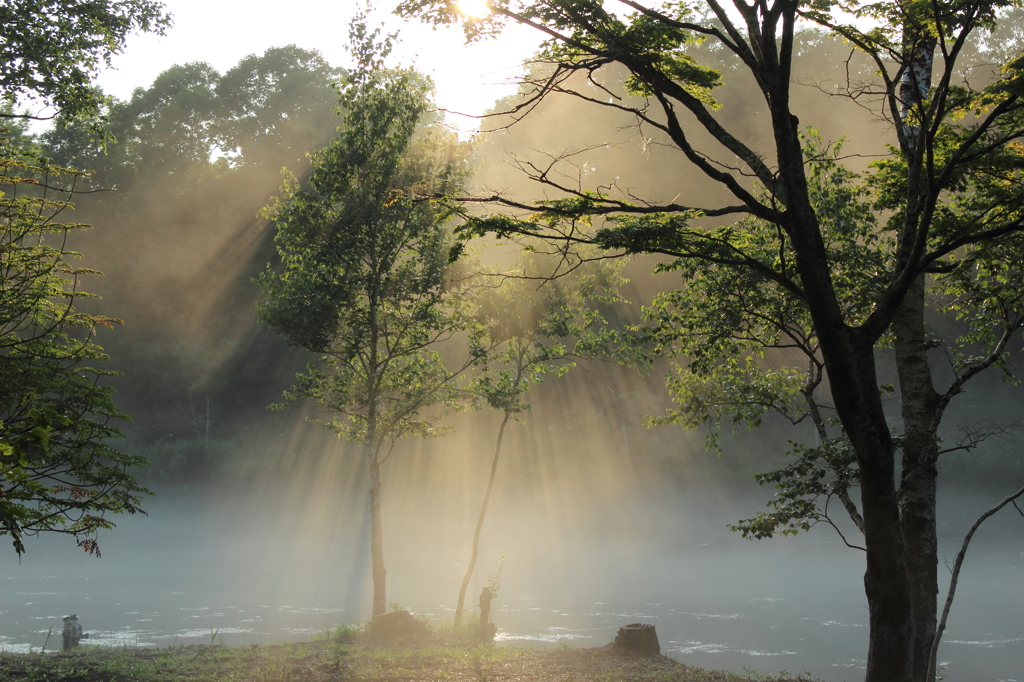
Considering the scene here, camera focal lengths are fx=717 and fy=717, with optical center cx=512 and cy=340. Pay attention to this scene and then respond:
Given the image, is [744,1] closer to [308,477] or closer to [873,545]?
[873,545]

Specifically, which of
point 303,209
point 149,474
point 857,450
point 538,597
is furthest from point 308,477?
point 857,450

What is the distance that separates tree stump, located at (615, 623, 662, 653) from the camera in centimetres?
1152

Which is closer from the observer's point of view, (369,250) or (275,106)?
(369,250)

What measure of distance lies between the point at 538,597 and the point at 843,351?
1678 centimetres

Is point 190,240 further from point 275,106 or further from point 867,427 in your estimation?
point 867,427

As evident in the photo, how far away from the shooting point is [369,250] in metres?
13.6

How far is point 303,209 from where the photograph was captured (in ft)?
44.0

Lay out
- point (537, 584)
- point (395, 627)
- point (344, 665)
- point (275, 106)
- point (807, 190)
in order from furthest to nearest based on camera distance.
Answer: point (275, 106) → point (537, 584) → point (395, 627) → point (344, 665) → point (807, 190)

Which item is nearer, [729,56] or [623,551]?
[623,551]

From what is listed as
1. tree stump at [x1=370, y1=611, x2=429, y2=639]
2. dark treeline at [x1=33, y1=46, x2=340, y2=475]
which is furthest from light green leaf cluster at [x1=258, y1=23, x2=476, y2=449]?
dark treeline at [x1=33, y1=46, x2=340, y2=475]

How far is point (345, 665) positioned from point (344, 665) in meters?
0.01

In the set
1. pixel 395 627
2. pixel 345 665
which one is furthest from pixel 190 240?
pixel 345 665

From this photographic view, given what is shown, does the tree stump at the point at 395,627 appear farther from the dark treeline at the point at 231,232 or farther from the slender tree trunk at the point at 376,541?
the dark treeline at the point at 231,232

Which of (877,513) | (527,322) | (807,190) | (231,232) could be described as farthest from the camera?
(231,232)
